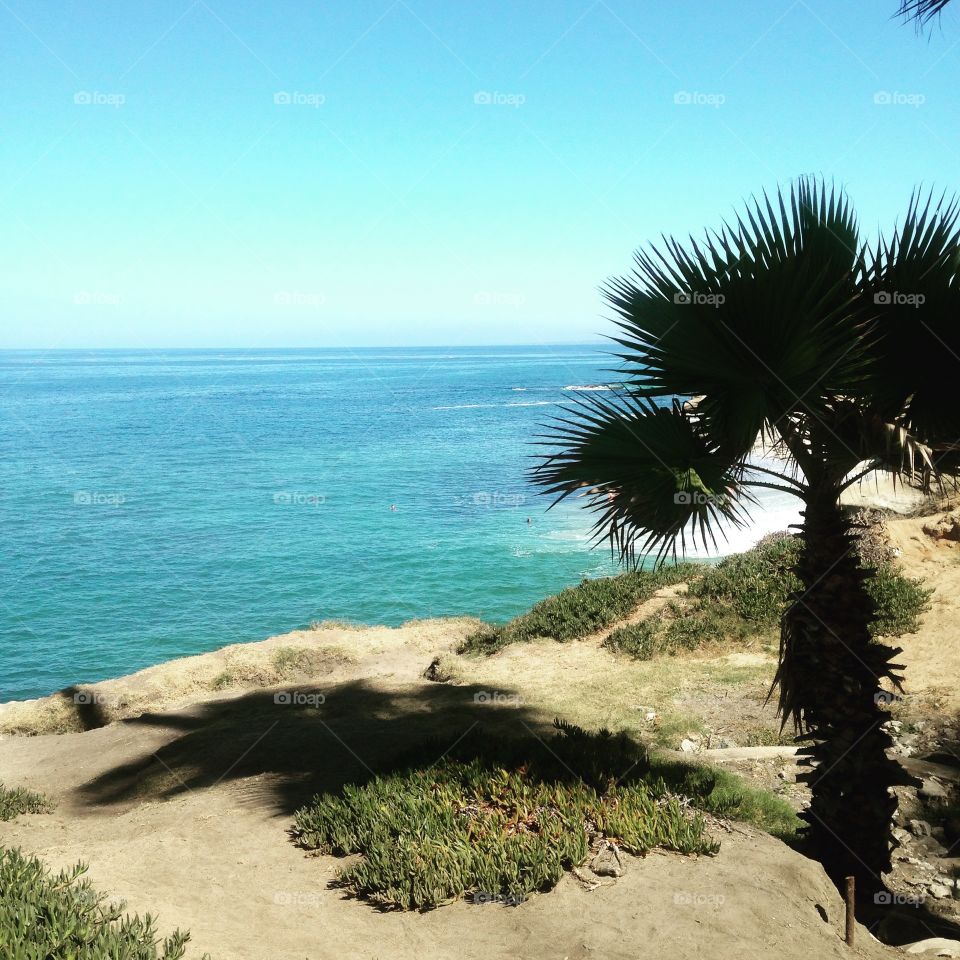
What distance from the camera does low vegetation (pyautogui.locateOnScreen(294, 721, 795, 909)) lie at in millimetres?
6574

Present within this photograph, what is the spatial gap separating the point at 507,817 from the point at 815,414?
4.52 metres

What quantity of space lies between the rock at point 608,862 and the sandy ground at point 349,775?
100mm

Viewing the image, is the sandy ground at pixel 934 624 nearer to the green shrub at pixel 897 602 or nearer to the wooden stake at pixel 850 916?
the green shrub at pixel 897 602

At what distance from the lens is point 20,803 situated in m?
10.7

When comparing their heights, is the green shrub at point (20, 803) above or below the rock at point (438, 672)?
above

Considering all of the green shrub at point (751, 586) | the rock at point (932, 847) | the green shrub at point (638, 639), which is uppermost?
the green shrub at point (751, 586)

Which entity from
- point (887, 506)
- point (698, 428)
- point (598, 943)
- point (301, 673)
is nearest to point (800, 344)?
point (698, 428)

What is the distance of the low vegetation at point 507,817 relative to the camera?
657cm

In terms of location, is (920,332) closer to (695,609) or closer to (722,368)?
(722,368)

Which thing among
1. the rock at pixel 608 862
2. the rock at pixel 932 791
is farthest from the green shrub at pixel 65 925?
the rock at pixel 932 791

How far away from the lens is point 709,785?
8.27 metres

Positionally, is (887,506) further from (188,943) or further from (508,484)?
(508,484)

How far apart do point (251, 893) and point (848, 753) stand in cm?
515

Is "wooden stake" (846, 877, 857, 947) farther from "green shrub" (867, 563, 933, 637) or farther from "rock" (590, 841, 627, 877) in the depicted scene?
"green shrub" (867, 563, 933, 637)
